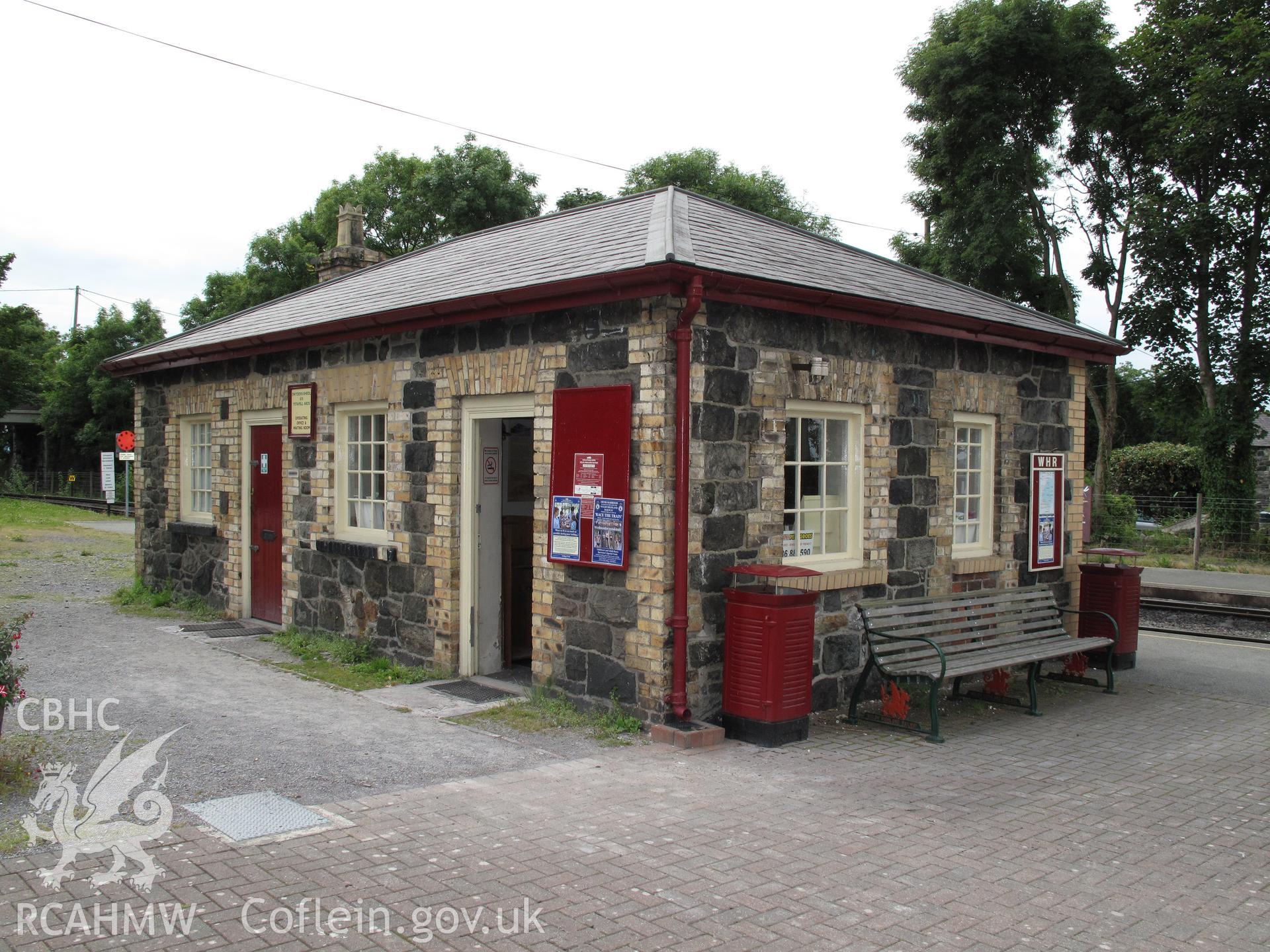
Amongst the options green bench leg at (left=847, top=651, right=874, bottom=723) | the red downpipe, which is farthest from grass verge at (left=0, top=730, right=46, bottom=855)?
green bench leg at (left=847, top=651, right=874, bottom=723)

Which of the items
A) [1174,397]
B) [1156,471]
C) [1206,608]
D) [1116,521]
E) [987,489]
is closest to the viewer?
[987,489]

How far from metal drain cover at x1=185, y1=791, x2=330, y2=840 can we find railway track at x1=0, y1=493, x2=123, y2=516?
30623 mm

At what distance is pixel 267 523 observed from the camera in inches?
440

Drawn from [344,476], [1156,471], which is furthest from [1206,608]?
[1156,471]

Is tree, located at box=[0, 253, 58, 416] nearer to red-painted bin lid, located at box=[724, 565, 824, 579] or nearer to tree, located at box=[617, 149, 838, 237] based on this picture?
tree, located at box=[617, 149, 838, 237]

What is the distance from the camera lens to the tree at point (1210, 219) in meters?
22.2

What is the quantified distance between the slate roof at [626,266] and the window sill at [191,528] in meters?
2.06

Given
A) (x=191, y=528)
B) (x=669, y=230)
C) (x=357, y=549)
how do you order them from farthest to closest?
1. (x=191, y=528)
2. (x=357, y=549)
3. (x=669, y=230)

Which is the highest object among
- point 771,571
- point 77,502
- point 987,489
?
point 987,489

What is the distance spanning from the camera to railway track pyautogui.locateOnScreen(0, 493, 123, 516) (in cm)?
3325

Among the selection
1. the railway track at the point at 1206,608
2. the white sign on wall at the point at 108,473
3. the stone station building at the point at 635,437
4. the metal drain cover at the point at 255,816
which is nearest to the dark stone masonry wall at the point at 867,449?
the stone station building at the point at 635,437

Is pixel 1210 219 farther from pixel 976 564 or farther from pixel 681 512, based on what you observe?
pixel 681 512

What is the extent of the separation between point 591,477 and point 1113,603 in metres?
5.93

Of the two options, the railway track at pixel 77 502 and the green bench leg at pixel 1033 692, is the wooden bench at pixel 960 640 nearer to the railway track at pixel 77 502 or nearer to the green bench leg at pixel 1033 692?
the green bench leg at pixel 1033 692
